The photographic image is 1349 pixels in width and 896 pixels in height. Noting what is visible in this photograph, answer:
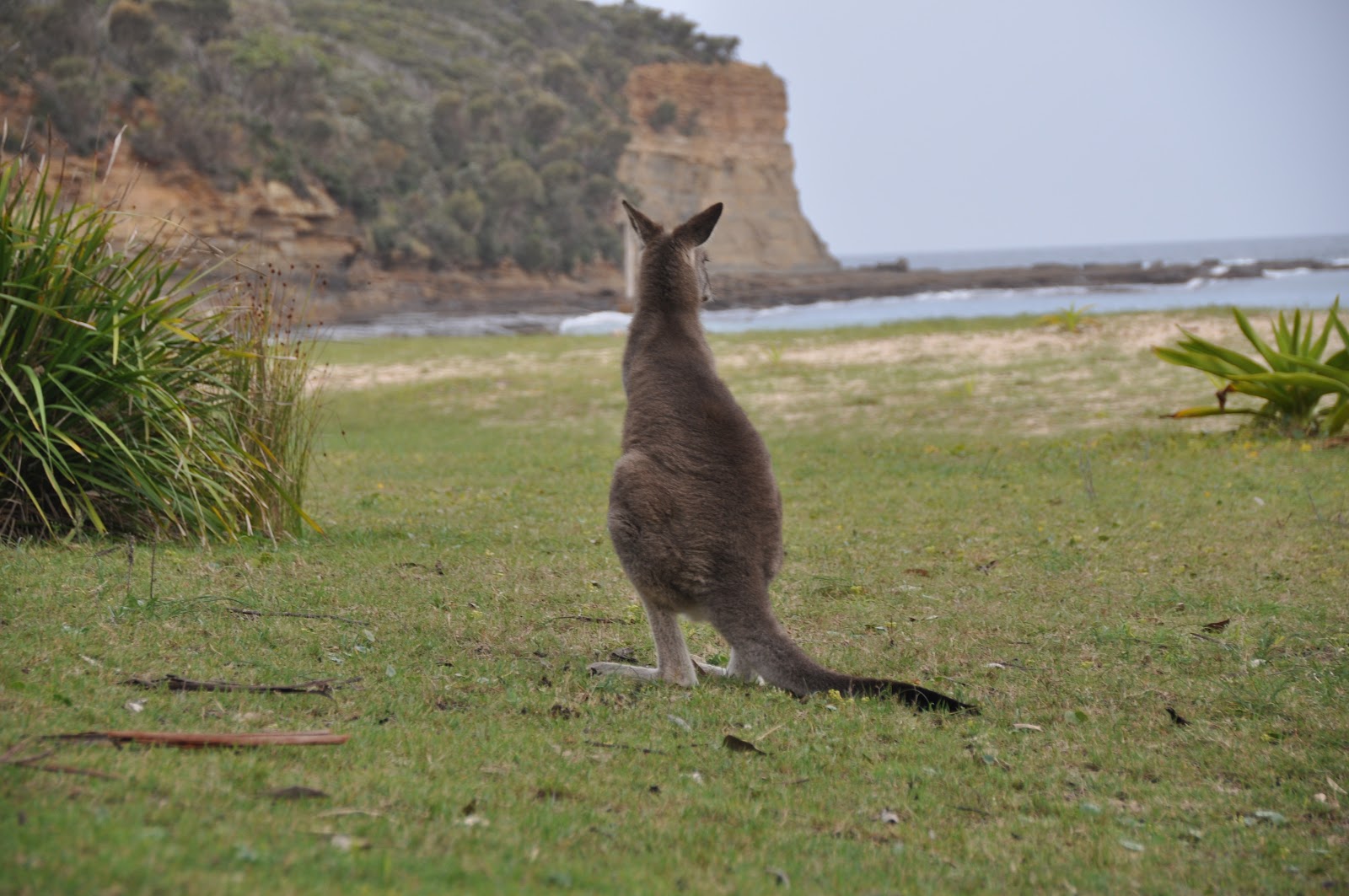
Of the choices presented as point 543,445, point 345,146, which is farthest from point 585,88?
point 543,445

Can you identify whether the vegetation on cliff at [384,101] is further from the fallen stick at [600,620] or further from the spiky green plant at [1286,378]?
the fallen stick at [600,620]

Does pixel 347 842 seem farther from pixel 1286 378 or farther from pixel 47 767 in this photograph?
pixel 1286 378

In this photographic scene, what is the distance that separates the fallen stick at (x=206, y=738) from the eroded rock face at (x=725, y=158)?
217 feet

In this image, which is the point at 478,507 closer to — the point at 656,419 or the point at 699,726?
the point at 656,419

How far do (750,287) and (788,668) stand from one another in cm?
5792

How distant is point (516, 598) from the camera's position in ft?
22.8

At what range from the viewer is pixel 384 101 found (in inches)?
2227

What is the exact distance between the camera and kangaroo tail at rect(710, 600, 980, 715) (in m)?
4.75

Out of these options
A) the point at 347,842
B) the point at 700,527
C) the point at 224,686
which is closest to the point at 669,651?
the point at 700,527

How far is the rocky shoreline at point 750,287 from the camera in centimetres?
4662

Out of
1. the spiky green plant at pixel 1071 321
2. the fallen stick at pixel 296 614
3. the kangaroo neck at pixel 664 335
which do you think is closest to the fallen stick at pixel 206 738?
the fallen stick at pixel 296 614

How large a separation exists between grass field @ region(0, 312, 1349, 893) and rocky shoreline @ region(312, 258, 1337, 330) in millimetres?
31009

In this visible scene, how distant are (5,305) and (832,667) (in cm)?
558

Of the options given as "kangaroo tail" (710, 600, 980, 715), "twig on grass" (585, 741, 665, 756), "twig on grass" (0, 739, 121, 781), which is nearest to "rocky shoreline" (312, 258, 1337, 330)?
"kangaroo tail" (710, 600, 980, 715)
